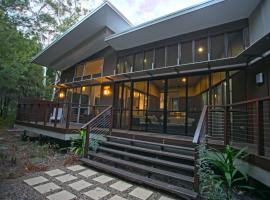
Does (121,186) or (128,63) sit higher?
(128,63)

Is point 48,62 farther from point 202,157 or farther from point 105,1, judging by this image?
point 202,157

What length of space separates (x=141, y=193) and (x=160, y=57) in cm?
558

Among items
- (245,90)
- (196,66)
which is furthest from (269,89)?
(196,66)

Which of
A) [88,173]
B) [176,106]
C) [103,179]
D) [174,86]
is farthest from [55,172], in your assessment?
[174,86]

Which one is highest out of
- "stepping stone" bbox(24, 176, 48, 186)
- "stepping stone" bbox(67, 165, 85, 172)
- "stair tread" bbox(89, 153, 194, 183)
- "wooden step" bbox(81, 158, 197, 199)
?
"stair tread" bbox(89, 153, 194, 183)

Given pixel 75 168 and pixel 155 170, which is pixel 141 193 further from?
pixel 75 168

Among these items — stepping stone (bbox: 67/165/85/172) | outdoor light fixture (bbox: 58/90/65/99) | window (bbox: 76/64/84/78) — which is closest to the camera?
stepping stone (bbox: 67/165/85/172)

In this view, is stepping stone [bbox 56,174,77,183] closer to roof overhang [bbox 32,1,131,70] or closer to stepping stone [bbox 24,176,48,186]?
stepping stone [bbox 24,176,48,186]

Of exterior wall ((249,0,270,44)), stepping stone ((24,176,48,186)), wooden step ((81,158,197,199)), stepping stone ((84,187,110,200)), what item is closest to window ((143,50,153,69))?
exterior wall ((249,0,270,44))

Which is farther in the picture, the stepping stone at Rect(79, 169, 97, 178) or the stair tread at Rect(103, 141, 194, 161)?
the stepping stone at Rect(79, 169, 97, 178)

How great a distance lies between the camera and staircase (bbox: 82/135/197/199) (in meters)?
3.60

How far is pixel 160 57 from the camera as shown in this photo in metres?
7.43

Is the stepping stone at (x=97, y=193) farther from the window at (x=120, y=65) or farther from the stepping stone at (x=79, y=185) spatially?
the window at (x=120, y=65)

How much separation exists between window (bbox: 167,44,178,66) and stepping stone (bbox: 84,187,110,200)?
5331 mm
